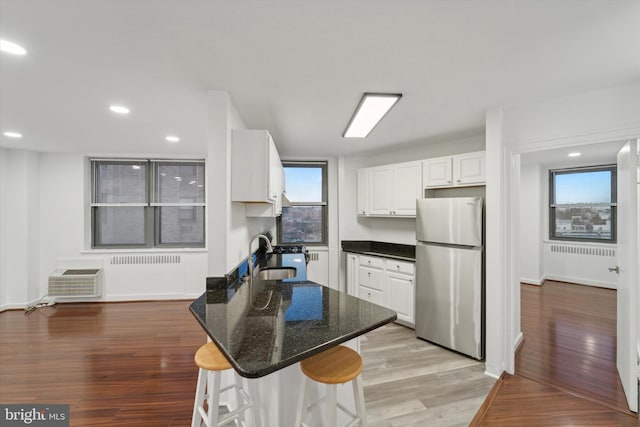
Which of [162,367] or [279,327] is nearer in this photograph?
[279,327]

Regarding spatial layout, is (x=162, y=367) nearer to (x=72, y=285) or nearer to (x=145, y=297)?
(x=145, y=297)

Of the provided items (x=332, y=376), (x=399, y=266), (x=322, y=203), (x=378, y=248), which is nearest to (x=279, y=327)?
(x=332, y=376)

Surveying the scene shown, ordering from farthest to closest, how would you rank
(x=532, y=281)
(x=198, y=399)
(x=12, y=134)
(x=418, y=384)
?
(x=532, y=281) < (x=12, y=134) < (x=418, y=384) < (x=198, y=399)

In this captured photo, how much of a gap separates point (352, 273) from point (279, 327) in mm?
2921

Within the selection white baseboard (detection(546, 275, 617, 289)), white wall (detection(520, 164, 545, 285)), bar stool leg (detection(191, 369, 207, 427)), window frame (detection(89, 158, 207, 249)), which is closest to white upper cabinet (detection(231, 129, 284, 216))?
bar stool leg (detection(191, 369, 207, 427))

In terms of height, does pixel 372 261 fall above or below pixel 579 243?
below

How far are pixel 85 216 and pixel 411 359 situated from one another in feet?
18.1

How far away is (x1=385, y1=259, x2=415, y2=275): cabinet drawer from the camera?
11.1 feet

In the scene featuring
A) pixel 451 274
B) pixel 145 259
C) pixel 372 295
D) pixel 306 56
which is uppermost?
pixel 306 56

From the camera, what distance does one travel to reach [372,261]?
3850 millimetres

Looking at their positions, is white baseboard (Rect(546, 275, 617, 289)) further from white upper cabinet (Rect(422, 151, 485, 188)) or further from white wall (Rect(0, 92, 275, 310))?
white wall (Rect(0, 92, 275, 310))

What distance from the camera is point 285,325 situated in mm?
1333

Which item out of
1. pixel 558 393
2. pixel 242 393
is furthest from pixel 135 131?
pixel 558 393

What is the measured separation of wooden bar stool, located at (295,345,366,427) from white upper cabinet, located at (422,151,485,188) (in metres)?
2.55
